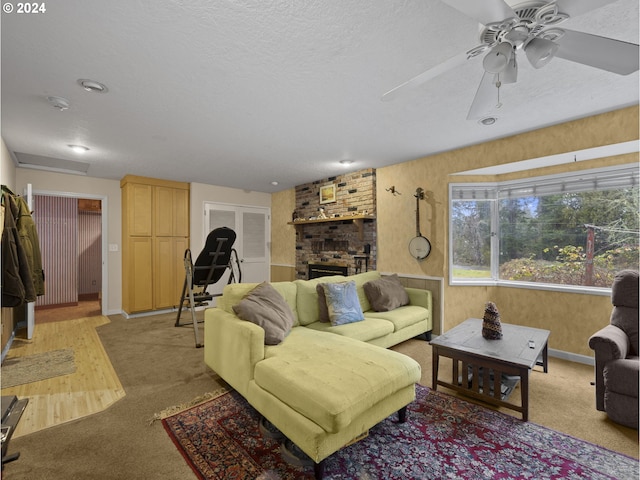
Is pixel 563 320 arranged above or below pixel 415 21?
below

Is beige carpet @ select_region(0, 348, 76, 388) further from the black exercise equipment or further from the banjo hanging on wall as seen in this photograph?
the banjo hanging on wall

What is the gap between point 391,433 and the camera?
198 cm

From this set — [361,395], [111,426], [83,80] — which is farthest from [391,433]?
[83,80]

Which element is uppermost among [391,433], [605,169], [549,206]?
[605,169]

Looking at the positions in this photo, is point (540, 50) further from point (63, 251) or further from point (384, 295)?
point (63, 251)

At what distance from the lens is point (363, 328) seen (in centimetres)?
296

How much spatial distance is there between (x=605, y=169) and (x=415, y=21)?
3.08 meters

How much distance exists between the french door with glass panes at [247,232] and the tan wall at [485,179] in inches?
117

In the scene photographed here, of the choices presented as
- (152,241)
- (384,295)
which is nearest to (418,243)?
(384,295)

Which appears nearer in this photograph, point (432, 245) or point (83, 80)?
point (83, 80)

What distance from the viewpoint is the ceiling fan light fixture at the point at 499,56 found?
4.27ft

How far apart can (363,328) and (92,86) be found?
9.87 feet

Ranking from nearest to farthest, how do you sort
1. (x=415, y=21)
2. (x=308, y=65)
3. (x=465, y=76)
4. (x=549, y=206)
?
(x=415, y=21)
(x=308, y=65)
(x=465, y=76)
(x=549, y=206)

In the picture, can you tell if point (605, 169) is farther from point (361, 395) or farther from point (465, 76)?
point (361, 395)
